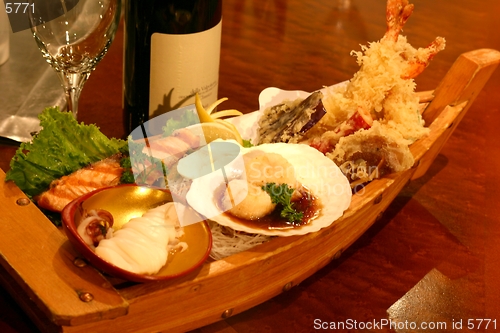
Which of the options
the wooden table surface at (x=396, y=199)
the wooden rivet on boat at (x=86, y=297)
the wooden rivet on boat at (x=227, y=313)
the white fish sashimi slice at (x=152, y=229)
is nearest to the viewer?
the wooden rivet on boat at (x=86, y=297)

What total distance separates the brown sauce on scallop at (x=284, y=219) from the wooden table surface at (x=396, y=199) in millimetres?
168

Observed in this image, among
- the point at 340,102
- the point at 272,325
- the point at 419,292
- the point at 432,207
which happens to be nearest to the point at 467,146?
the point at 432,207

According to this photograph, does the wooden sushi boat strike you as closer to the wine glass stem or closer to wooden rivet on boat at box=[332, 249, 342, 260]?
wooden rivet on boat at box=[332, 249, 342, 260]

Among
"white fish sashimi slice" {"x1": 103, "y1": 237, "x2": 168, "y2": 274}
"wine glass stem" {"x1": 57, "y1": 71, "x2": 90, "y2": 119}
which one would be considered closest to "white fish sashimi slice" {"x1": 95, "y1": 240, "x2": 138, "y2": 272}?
"white fish sashimi slice" {"x1": 103, "y1": 237, "x2": 168, "y2": 274}

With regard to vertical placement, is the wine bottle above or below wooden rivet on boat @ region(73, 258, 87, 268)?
above

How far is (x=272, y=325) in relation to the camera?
1072mm

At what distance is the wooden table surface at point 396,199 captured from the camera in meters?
1.14

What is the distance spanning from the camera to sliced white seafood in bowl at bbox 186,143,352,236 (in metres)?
1.04

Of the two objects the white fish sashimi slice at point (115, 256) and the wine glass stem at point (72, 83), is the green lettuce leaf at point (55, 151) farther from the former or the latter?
the white fish sashimi slice at point (115, 256)

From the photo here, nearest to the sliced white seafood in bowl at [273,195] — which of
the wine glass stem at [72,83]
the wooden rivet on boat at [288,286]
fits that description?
the wooden rivet on boat at [288,286]

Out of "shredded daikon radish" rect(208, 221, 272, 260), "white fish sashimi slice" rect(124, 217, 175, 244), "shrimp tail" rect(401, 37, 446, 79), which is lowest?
"shredded daikon radish" rect(208, 221, 272, 260)

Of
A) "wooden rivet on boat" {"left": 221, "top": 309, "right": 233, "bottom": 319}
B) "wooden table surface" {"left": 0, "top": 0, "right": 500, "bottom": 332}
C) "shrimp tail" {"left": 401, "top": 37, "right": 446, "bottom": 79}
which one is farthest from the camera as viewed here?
"shrimp tail" {"left": 401, "top": 37, "right": 446, "bottom": 79}

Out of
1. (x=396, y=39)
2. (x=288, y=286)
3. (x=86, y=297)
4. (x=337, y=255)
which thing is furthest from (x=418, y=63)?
(x=86, y=297)

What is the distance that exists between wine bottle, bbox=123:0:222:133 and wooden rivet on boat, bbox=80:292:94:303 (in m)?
0.66
